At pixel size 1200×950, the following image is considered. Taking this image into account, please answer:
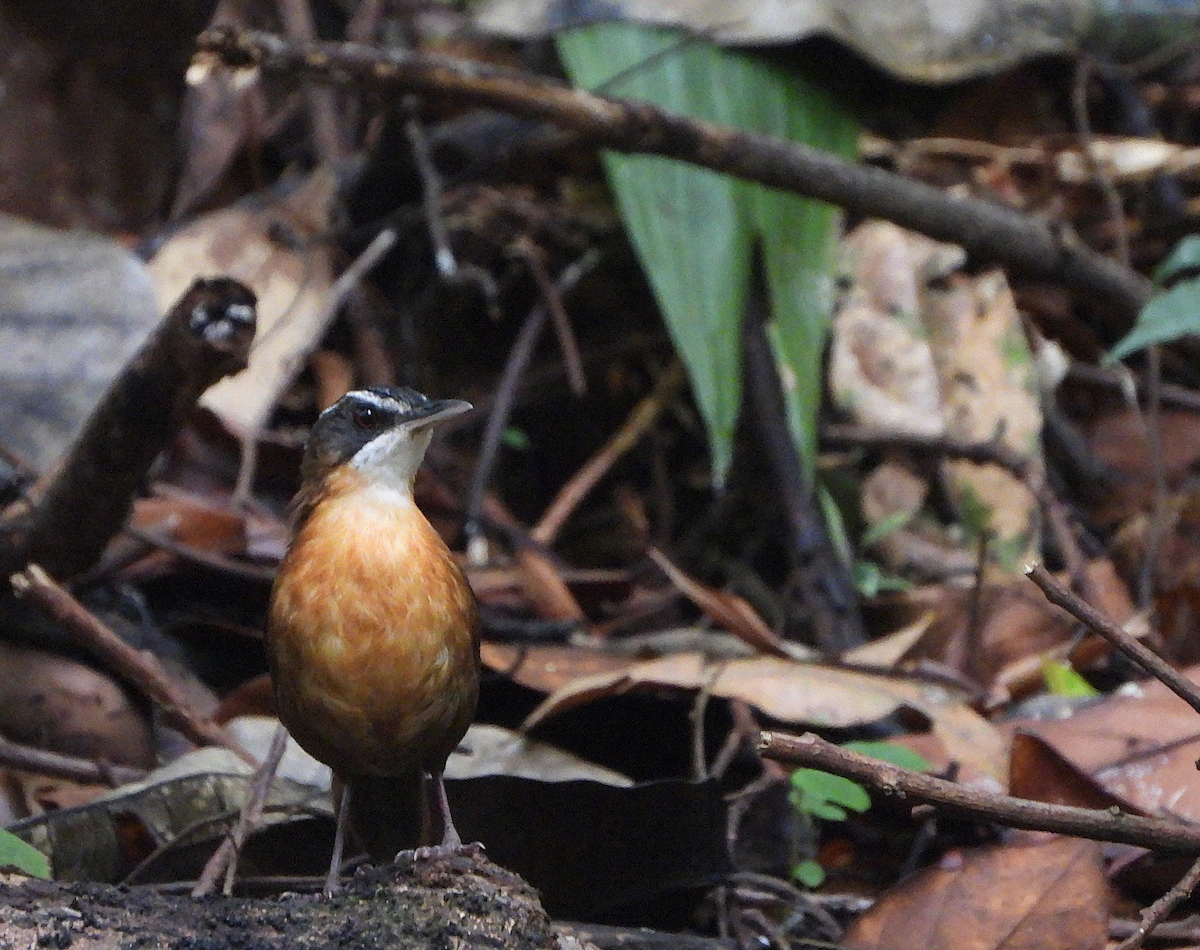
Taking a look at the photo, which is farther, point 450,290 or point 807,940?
point 450,290

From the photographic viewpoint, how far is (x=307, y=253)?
6438mm

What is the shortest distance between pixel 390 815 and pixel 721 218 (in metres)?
3.09

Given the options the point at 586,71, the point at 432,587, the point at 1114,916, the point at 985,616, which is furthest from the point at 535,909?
the point at 586,71

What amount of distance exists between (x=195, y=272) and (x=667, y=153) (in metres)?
2.18

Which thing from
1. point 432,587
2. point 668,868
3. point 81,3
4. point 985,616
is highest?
point 81,3

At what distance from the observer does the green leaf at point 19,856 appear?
112 inches

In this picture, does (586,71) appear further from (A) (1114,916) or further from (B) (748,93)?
(A) (1114,916)

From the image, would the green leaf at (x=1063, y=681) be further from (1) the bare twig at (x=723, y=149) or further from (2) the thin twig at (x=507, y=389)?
(2) the thin twig at (x=507, y=389)

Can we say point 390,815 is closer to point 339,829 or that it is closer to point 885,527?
point 339,829

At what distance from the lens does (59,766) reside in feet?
12.7

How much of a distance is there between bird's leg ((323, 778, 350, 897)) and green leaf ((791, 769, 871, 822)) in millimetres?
1066

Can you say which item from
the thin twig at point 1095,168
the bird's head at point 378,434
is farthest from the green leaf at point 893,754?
the thin twig at point 1095,168

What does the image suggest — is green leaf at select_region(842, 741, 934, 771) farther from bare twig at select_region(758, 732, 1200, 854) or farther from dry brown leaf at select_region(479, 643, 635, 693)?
bare twig at select_region(758, 732, 1200, 854)

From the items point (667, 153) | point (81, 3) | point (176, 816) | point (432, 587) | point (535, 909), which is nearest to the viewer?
point (535, 909)
